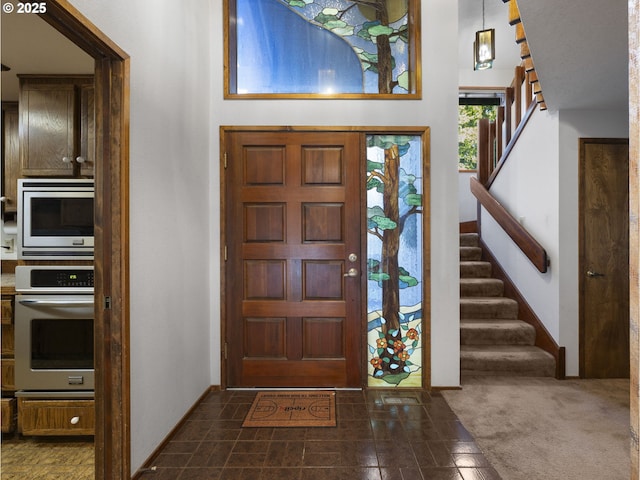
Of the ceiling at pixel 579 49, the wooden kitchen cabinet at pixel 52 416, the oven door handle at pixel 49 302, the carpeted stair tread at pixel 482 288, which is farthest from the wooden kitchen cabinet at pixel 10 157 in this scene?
the carpeted stair tread at pixel 482 288

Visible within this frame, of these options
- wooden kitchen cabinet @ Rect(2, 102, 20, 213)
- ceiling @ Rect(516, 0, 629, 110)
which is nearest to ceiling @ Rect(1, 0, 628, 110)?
ceiling @ Rect(516, 0, 629, 110)

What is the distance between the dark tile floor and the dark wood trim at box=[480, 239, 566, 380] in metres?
1.25

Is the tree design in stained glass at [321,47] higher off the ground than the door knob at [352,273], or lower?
higher

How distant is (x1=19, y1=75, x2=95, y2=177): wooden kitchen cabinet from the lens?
99.2 inches

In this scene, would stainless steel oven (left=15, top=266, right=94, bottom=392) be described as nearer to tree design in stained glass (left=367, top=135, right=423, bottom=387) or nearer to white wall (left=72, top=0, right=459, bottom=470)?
white wall (left=72, top=0, right=459, bottom=470)

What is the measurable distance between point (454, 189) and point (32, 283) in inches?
114

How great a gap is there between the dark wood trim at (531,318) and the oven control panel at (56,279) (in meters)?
3.56

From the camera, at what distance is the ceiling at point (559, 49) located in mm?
2082

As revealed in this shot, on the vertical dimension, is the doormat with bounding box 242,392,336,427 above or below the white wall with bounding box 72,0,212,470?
below

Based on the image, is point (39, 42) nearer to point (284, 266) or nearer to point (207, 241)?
point (207, 241)

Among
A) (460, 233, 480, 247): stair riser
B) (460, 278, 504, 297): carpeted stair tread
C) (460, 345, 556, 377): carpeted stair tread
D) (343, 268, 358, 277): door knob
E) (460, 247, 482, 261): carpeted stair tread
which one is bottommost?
(460, 345, 556, 377): carpeted stair tread

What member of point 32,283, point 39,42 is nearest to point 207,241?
point 32,283

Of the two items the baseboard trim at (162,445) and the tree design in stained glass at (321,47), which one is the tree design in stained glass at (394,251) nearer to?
the tree design in stained glass at (321,47)

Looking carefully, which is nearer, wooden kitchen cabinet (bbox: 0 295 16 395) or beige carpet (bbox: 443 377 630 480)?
beige carpet (bbox: 443 377 630 480)
